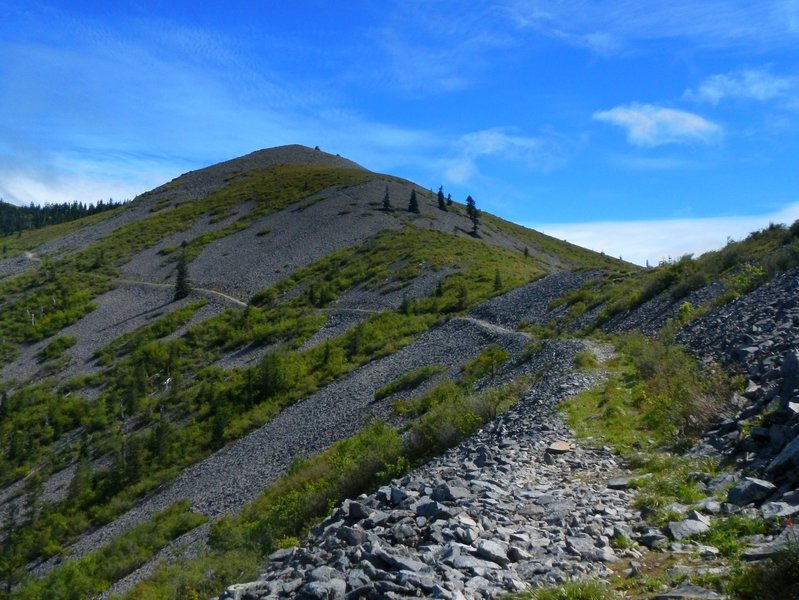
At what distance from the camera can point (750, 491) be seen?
6617mm

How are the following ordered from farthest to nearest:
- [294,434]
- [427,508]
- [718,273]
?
[294,434]
[718,273]
[427,508]

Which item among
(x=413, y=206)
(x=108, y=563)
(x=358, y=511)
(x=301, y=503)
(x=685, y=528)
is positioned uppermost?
(x=413, y=206)

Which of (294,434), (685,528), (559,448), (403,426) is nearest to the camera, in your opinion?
(685,528)

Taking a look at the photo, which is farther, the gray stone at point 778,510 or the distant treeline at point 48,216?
the distant treeline at point 48,216

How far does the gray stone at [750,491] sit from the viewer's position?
6.52 m

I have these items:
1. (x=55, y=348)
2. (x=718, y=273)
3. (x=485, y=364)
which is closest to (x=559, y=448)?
(x=485, y=364)

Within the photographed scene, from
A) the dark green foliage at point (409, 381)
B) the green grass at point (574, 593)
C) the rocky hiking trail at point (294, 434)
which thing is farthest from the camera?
the dark green foliage at point (409, 381)

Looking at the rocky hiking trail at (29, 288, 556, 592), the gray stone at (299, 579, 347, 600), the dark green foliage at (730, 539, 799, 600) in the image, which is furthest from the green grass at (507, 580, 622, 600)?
the rocky hiking trail at (29, 288, 556, 592)

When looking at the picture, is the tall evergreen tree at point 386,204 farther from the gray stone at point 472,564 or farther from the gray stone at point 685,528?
the gray stone at point 472,564

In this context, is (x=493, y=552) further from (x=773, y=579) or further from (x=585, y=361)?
(x=585, y=361)

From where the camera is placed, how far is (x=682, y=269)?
25.5 m

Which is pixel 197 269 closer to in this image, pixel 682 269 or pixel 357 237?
pixel 357 237

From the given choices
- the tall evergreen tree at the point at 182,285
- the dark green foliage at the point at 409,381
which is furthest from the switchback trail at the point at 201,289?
the dark green foliage at the point at 409,381

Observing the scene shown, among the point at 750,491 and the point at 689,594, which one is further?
the point at 750,491
